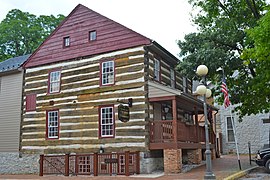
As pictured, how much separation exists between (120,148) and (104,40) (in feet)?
20.0

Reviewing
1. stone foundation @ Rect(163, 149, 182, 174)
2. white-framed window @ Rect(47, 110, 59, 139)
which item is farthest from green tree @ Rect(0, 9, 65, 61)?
stone foundation @ Rect(163, 149, 182, 174)

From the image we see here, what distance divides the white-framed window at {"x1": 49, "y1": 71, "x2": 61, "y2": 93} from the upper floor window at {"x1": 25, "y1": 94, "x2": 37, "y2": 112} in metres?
1.32

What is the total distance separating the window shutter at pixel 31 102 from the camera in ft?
69.0

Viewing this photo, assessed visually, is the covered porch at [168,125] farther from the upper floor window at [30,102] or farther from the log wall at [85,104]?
the upper floor window at [30,102]

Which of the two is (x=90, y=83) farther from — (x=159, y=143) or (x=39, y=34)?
(x=39, y=34)

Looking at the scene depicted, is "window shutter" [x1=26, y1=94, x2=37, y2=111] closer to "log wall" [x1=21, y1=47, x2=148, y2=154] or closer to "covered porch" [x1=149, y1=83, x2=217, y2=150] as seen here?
"log wall" [x1=21, y1=47, x2=148, y2=154]

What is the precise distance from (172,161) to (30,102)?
10.3 metres

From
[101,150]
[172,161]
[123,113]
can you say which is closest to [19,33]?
[101,150]

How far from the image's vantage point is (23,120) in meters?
21.3

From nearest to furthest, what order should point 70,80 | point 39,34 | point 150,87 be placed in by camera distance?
point 150,87 → point 70,80 → point 39,34

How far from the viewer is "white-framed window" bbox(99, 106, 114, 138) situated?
17.8 meters

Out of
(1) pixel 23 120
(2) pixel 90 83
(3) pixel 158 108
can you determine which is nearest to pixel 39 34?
(1) pixel 23 120

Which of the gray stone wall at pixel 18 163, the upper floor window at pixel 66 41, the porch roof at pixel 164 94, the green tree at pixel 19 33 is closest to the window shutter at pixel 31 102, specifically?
the gray stone wall at pixel 18 163

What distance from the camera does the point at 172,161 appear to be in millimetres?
15695
